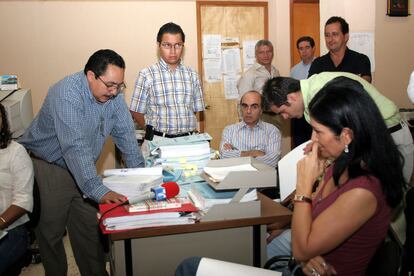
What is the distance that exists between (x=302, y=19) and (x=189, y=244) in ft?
13.2

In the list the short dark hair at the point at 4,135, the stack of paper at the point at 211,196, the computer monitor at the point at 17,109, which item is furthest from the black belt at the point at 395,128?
the computer monitor at the point at 17,109

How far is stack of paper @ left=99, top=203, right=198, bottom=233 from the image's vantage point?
1.52 metres

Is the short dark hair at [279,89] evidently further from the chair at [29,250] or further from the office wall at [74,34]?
the office wall at [74,34]

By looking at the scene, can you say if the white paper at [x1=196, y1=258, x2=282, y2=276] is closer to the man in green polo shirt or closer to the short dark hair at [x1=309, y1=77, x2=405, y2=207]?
the short dark hair at [x1=309, y1=77, x2=405, y2=207]

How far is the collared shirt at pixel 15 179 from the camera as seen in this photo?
204 centimetres

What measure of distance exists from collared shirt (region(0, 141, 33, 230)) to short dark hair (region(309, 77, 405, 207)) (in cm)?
149

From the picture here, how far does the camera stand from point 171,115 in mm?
3182

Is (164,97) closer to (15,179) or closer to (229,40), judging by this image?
(15,179)


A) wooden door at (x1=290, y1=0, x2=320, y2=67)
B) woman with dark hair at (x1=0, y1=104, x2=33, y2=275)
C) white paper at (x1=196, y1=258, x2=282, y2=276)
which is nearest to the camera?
white paper at (x1=196, y1=258, x2=282, y2=276)

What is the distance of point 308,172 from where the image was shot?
1430 mm

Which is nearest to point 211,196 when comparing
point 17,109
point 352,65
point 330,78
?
point 330,78

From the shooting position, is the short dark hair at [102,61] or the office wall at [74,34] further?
the office wall at [74,34]

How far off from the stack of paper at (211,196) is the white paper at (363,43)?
2941 millimetres

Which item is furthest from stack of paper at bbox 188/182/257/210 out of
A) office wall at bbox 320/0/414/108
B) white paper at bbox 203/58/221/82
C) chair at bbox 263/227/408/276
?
white paper at bbox 203/58/221/82
